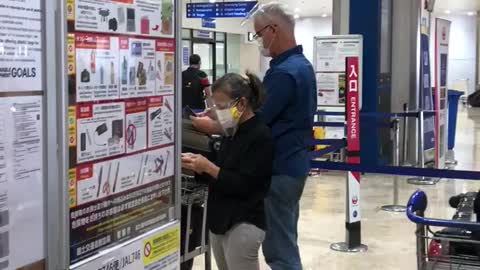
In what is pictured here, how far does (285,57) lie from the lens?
3.29 m

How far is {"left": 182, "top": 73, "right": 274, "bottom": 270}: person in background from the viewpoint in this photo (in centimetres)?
270

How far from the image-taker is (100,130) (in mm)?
1920

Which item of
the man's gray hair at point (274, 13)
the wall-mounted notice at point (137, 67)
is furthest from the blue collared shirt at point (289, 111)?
the wall-mounted notice at point (137, 67)

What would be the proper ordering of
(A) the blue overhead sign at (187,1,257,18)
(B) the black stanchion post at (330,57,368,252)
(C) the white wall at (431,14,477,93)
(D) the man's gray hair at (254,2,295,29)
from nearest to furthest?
(D) the man's gray hair at (254,2,295,29) < (B) the black stanchion post at (330,57,368,252) < (A) the blue overhead sign at (187,1,257,18) < (C) the white wall at (431,14,477,93)

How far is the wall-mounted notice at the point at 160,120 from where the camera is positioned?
2.16m

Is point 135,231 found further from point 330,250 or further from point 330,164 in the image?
point 330,250

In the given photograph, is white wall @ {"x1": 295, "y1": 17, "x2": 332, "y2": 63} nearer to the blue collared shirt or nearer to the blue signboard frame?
the blue signboard frame

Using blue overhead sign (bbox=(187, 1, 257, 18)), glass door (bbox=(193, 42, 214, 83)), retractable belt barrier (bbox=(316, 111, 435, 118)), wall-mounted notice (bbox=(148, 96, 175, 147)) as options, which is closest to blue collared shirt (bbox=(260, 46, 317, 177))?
wall-mounted notice (bbox=(148, 96, 175, 147))

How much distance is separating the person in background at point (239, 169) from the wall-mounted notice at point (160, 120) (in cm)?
47

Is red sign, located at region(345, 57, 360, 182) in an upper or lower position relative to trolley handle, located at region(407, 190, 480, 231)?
upper

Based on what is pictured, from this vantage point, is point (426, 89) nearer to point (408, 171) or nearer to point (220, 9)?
point (408, 171)

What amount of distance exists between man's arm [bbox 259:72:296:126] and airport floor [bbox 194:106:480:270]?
6.32 ft

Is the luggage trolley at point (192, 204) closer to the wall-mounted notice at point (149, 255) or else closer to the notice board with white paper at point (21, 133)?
the wall-mounted notice at point (149, 255)

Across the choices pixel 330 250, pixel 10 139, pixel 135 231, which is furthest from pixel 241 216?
pixel 330 250
